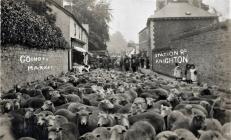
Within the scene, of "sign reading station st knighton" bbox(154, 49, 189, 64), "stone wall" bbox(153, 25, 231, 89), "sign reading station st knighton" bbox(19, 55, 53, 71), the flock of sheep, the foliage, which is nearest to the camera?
the flock of sheep

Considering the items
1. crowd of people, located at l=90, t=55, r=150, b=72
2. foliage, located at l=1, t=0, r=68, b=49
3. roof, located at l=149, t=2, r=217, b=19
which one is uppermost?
roof, located at l=149, t=2, r=217, b=19

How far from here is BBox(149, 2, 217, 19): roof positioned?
46506mm

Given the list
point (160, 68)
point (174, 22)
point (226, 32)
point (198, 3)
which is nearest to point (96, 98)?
point (226, 32)

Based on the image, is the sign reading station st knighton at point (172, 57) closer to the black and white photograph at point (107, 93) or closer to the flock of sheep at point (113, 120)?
the black and white photograph at point (107, 93)

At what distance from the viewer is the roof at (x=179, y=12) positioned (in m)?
46.5

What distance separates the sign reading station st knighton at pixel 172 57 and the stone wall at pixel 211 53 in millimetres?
282

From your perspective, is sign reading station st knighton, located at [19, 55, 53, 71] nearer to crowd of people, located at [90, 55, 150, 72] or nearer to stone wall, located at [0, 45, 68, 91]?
stone wall, located at [0, 45, 68, 91]

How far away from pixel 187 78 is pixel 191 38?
98.5 inches

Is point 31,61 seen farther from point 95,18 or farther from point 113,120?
point 95,18

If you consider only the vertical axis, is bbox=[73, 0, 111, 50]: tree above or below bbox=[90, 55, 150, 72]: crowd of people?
above

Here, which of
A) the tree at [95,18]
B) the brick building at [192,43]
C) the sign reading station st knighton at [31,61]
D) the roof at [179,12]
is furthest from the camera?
the tree at [95,18]

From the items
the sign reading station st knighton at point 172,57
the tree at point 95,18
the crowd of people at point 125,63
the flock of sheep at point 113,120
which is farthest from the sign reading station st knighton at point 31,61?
the tree at point 95,18

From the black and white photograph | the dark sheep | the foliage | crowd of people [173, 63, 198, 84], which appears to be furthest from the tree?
the dark sheep

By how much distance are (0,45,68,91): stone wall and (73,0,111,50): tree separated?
38.4 meters
